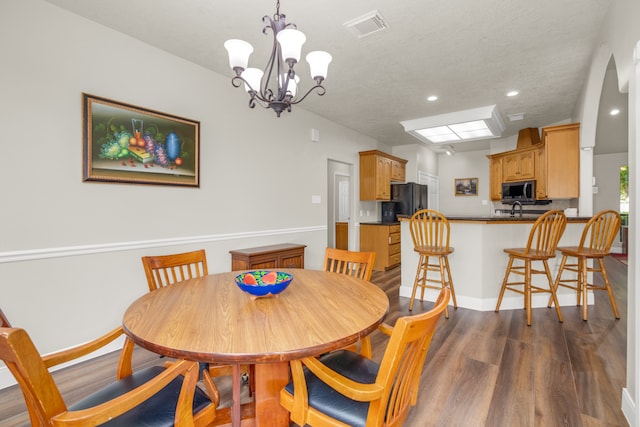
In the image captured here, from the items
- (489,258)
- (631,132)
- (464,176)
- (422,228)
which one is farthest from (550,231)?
(464,176)

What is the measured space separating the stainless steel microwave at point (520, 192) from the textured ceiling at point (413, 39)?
1.43m

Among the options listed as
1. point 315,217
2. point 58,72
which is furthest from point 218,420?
point 315,217

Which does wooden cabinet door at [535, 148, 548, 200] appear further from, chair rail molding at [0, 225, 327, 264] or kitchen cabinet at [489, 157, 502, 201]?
chair rail molding at [0, 225, 327, 264]

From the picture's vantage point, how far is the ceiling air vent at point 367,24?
2.25 m

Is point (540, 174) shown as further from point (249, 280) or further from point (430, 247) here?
point (249, 280)

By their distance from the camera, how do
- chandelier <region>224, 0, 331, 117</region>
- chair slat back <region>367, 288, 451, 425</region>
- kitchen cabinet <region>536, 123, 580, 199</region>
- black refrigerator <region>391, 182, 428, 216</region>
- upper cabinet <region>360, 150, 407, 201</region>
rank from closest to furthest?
chair slat back <region>367, 288, 451, 425</region> < chandelier <region>224, 0, 331, 117</region> < kitchen cabinet <region>536, 123, 580, 199</region> < upper cabinet <region>360, 150, 407, 201</region> < black refrigerator <region>391, 182, 428, 216</region>

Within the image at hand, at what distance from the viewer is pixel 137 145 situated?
255cm

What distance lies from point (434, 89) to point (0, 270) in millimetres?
4425

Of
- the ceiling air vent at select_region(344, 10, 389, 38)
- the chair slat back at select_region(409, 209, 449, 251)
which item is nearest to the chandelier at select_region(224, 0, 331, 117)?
the ceiling air vent at select_region(344, 10, 389, 38)

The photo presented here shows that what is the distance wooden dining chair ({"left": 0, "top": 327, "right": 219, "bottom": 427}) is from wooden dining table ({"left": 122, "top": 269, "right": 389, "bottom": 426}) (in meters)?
0.13

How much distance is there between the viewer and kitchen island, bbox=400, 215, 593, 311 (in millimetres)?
3287

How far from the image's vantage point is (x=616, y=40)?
1983mm

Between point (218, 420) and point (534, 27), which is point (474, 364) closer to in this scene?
point (218, 420)

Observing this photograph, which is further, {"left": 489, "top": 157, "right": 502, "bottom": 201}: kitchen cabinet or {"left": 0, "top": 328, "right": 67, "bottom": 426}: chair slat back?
{"left": 489, "top": 157, "right": 502, "bottom": 201}: kitchen cabinet
